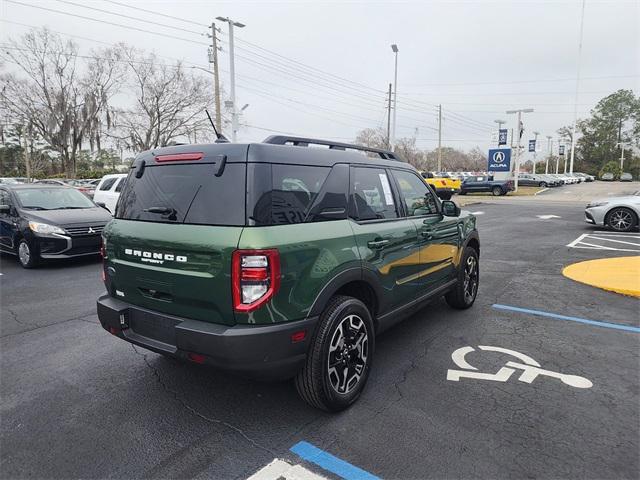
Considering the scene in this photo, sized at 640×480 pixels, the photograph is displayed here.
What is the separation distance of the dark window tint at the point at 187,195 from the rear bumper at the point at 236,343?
0.66 meters

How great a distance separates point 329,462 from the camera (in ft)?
7.92

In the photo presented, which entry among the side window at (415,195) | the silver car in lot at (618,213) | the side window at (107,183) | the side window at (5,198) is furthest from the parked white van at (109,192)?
the silver car in lot at (618,213)

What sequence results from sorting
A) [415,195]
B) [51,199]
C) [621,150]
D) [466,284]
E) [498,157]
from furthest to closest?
[621,150], [498,157], [51,199], [466,284], [415,195]

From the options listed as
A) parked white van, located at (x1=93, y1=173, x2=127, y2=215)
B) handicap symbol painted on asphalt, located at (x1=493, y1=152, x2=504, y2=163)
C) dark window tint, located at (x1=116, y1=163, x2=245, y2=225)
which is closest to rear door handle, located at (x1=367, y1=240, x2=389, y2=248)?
dark window tint, located at (x1=116, y1=163, x2=245, y2=225)

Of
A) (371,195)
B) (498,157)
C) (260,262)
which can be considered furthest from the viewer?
(498,157)

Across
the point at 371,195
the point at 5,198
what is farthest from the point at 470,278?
the point at 5,198

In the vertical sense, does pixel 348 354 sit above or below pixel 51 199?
below

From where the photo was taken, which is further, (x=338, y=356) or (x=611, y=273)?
(x=611, y=273)

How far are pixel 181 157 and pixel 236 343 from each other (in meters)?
1.39

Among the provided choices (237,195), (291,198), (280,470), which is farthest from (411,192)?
(280,470)

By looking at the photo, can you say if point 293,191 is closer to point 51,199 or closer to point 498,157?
point 51,199

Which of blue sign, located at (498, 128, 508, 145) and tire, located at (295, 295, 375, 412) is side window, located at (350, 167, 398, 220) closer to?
tire, located at (295, 295, 375, 412)

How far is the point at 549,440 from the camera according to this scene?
2625mm

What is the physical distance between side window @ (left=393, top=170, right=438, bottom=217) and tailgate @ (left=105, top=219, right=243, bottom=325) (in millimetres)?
2014
